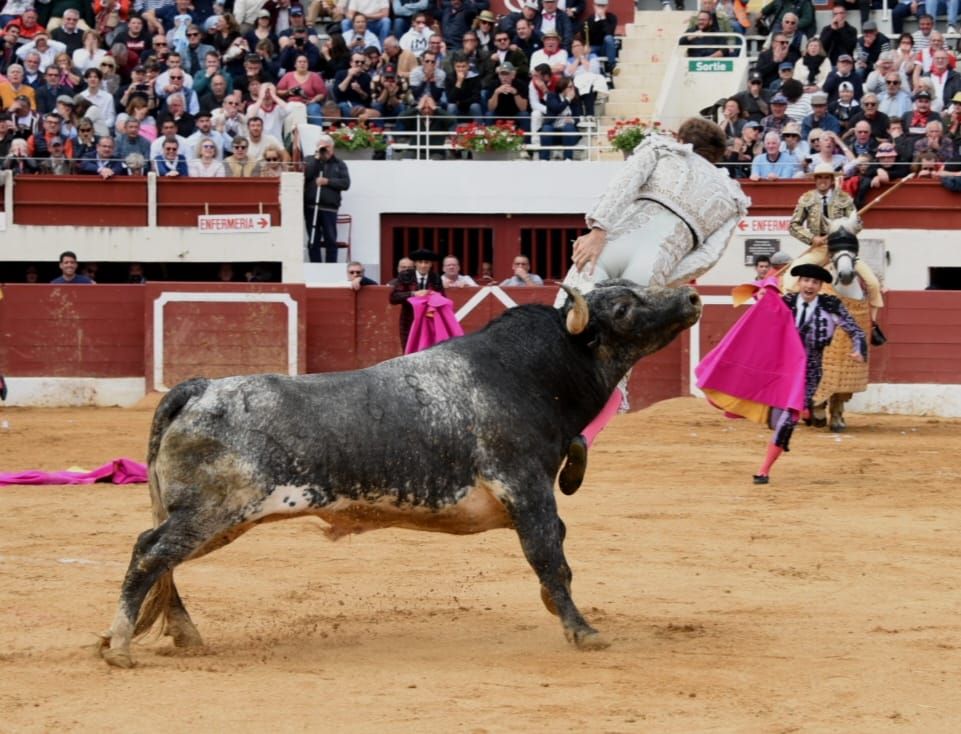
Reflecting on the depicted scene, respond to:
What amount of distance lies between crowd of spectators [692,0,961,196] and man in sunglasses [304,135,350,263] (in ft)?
12.9

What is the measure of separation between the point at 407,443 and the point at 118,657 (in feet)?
3.62

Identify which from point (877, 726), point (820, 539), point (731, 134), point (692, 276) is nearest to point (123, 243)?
point (731, 134)

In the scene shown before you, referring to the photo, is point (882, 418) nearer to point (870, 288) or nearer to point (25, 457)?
point (870, 288)

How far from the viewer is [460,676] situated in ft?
17.8

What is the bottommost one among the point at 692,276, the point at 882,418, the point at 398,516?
the point at 882,418

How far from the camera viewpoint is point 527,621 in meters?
6.40

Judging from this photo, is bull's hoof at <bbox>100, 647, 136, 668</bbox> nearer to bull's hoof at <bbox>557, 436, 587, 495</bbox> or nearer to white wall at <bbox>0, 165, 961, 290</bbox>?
bull's hoof at <bbox>557, 436, 587, 495</bbox>

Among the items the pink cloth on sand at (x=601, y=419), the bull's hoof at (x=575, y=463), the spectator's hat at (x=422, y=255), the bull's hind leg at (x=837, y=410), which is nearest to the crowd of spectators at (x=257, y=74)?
the spectator's hat at (x=422, y=255)

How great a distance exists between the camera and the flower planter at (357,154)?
62.3ft

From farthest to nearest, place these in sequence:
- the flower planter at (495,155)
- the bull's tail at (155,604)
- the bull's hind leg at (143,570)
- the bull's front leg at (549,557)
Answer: the flower planter at (495,155) < the bull's front leg at (549,557) < the bull's tail at (155,604) < the bull's hind leg at (143,570)

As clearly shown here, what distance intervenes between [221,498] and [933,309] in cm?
1152

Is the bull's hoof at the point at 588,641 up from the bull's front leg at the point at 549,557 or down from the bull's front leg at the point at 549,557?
down

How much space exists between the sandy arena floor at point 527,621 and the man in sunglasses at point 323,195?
7.99 metres

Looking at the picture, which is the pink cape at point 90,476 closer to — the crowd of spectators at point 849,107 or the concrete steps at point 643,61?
the crowd of spectators at point 849,107
